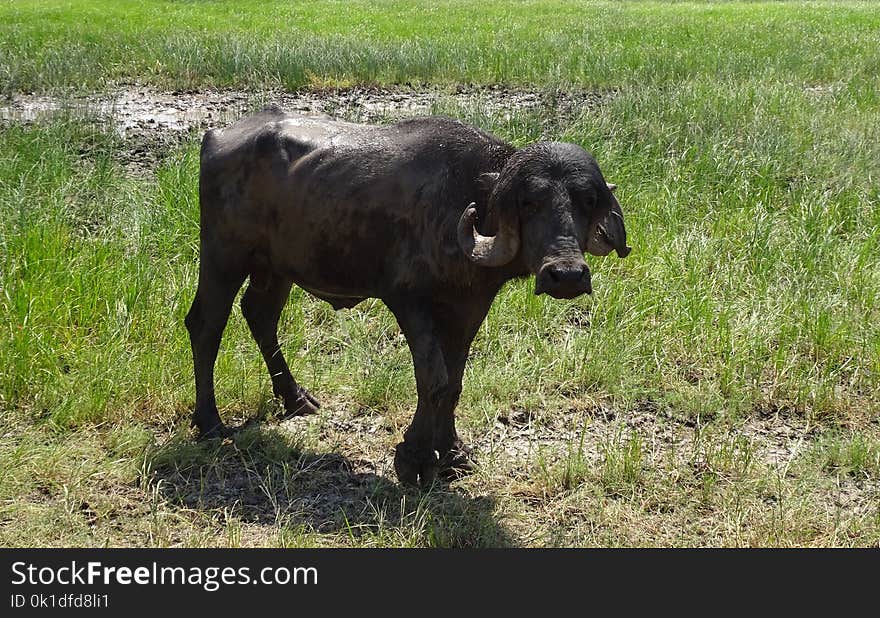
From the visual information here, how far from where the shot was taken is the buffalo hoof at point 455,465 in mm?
4465

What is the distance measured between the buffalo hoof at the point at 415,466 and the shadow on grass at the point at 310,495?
6 centimetres

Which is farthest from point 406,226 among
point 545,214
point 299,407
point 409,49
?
point 409,49

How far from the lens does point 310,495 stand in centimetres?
429

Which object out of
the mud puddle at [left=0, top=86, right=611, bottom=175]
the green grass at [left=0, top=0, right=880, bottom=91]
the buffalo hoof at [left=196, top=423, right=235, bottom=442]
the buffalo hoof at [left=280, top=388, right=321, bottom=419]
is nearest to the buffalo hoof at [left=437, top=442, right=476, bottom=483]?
the buffalo hoof at [left=280, top=388, right=321, bottom=419]

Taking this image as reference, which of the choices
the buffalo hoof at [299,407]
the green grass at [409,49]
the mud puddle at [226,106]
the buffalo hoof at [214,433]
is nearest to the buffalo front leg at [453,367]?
the buffalo hoof at [299,407]

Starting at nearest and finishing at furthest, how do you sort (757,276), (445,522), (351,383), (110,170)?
(445,522), (351,383), (757,276), (110,170)

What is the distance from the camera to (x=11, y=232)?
5973 millimetres

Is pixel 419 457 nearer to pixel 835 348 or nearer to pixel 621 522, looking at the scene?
pixel 621 522

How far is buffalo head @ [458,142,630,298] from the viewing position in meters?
3.26

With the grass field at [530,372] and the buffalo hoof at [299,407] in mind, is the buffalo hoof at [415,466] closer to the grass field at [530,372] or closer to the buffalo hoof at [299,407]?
the grass field at [530,372]

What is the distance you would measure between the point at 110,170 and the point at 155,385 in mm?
3479

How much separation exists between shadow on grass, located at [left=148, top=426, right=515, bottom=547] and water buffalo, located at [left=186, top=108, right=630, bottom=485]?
15 centimetres

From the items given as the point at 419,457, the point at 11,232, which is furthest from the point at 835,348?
the point at 11,232

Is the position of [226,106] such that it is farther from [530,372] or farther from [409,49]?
[530,372]
